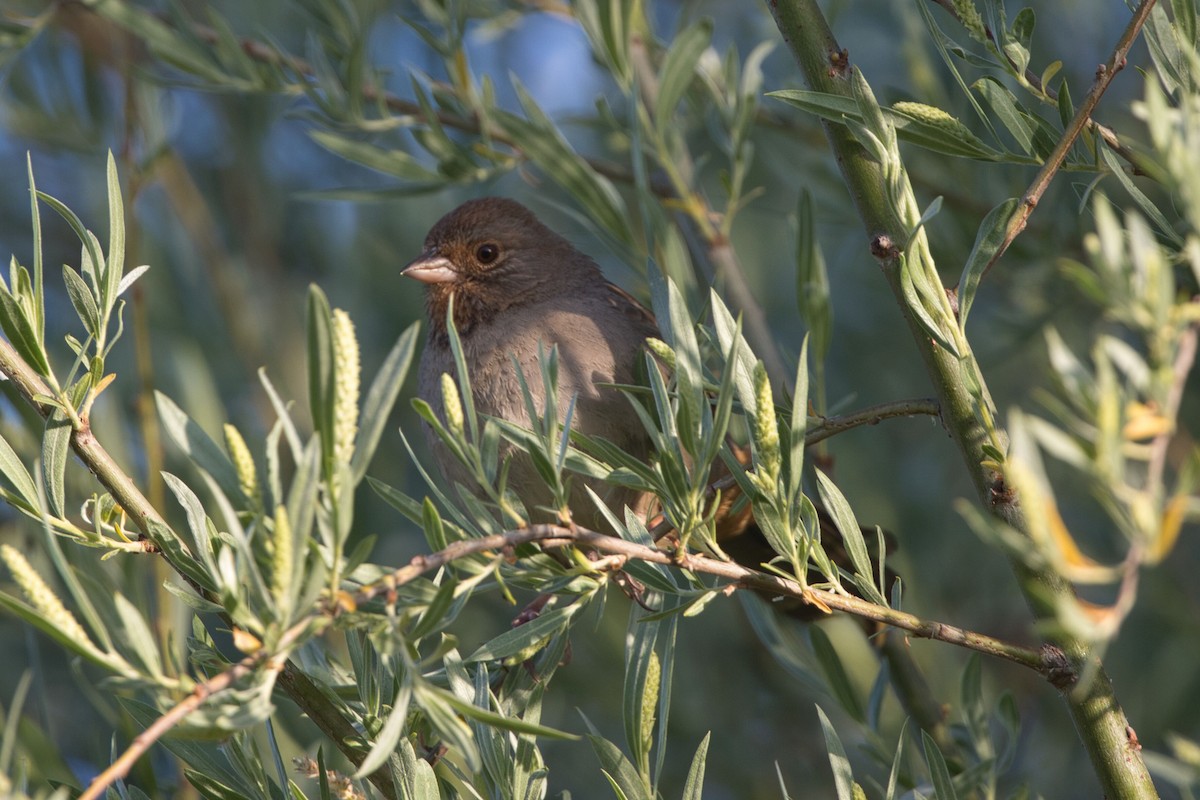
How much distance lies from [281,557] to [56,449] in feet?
2.46

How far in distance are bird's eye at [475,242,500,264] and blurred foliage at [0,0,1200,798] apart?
1.66ft

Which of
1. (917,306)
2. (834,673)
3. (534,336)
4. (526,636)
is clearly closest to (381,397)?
(526,636)

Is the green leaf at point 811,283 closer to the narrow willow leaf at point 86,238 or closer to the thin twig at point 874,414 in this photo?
the thin twig at point 874,414

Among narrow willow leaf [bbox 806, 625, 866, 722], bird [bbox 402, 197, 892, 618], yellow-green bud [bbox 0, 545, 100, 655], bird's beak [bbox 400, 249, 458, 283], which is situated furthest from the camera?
bird's beak [bbox 400, 249, 458, 283]

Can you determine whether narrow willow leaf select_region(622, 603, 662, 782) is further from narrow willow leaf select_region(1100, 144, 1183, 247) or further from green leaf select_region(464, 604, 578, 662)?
narrow willow leaf select_region(1100, 144, 1183, 247)

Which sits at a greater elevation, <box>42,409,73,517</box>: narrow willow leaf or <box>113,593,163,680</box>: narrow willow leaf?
<box>113,593,163,680</box>: narrow willow leaf

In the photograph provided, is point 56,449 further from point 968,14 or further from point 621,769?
point 968,14

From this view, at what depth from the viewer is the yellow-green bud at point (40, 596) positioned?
4.14 feet

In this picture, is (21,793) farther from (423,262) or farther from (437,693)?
(423,262)

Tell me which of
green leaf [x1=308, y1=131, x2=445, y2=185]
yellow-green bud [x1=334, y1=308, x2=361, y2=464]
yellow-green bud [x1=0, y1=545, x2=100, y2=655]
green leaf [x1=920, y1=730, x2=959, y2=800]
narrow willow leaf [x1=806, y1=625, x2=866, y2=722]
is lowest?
narrow willow leaf [x1=806, y1=625, x2=866, y2=722]

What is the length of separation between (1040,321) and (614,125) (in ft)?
5.24

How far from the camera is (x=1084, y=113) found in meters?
1.84

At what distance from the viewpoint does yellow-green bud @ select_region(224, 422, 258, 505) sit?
4.53 feet

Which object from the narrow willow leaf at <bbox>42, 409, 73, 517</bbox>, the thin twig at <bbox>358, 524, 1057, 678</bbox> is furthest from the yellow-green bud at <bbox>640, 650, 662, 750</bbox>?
the narrow willow leaf at <bbox>42, 409, 73, 517</bbox>
